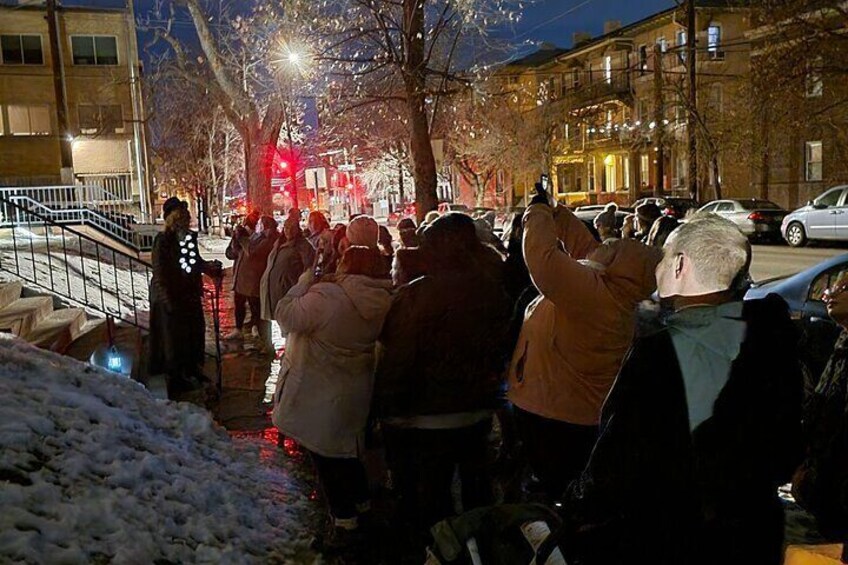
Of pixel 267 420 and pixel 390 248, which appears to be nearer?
pixel 267 420

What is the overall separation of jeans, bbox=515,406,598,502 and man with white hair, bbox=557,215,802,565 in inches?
73.8

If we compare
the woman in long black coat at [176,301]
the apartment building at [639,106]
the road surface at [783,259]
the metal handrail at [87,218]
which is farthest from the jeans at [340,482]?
the apartment building at [639,106]

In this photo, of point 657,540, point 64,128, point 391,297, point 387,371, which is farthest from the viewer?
point 64,128

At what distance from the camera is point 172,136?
52469mm

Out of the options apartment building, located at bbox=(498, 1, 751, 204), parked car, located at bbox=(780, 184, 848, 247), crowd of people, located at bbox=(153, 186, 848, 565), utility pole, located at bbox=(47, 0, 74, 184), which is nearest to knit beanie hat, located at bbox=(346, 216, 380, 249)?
crowd of people, located at bbox=(153, 186, 848, 565)

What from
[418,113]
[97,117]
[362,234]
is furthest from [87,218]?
[97,117]

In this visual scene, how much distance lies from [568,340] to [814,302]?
4.06 metres

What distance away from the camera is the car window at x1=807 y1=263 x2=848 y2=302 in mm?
6912

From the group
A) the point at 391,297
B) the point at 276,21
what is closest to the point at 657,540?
the point at 391,297

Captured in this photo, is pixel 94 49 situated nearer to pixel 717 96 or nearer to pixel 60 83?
pixel 60 83

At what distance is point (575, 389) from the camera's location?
397cm

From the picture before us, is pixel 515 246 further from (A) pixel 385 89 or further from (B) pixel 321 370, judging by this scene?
(A) pixel 385 89

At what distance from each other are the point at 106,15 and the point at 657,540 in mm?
41325

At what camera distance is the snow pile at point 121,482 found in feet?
12.4
